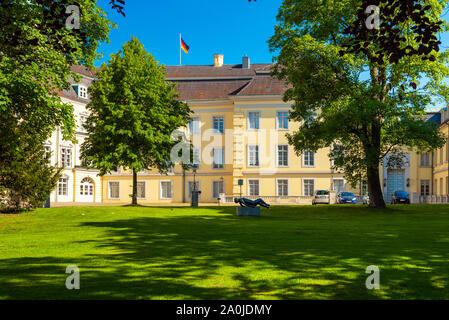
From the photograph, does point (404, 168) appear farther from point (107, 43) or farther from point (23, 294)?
point (23, 294)

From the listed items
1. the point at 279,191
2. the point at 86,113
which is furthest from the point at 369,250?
the point at 86,113

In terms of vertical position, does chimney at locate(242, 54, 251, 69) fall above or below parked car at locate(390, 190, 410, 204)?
above

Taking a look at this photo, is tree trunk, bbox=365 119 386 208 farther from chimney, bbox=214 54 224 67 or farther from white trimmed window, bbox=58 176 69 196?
chimney, bbox=214 54 224 67

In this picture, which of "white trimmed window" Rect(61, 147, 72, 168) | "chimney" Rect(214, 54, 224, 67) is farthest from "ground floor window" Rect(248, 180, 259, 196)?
"white trimmed window" Rect(61, 147, 72, 168)

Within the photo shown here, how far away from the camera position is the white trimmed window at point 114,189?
57.1 metres

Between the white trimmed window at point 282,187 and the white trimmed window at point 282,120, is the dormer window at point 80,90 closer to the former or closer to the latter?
the white trimmed window at point 282,120

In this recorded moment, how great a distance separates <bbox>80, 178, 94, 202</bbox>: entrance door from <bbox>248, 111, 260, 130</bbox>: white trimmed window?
19188mm

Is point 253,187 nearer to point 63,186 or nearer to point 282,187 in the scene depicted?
point 282,187

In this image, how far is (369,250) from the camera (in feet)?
33.4

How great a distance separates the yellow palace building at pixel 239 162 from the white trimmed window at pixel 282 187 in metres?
0.03

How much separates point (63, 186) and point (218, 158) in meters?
17.6

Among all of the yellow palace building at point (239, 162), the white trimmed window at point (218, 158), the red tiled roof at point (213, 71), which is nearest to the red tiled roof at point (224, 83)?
the red tiled roof at point (213, 71)

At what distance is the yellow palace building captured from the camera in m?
51.9
